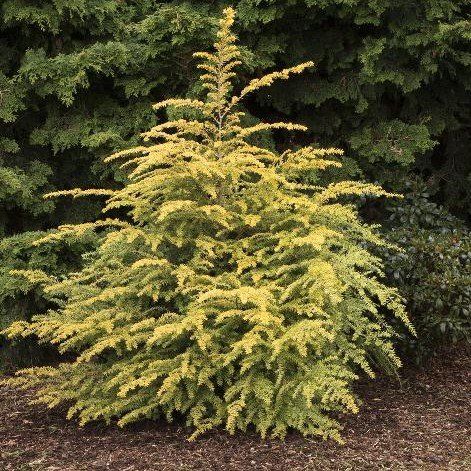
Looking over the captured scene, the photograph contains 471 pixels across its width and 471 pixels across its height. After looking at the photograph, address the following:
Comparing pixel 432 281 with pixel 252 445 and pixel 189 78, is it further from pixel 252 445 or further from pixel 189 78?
pixel 189 78

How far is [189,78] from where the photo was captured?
244 inches

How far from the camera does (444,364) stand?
591 cm

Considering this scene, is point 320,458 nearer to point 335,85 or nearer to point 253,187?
point 253,187

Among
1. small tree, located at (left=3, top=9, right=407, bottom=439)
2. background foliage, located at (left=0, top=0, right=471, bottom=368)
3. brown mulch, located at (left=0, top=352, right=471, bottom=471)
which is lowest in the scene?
brown mulch, located at (left=0, top=352, right=471, bottom=471)

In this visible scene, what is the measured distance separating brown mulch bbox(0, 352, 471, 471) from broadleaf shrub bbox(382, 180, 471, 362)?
0.54 meters

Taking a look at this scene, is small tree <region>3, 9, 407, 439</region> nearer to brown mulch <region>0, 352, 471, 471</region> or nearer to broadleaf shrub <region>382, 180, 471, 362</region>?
brown mulch <region>0, 352, 471, 471</region>

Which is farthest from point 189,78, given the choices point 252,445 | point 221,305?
point 252,445

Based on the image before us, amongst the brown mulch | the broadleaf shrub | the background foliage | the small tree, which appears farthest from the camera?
the background foliage

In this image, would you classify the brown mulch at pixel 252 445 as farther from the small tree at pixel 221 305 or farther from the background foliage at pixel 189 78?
the background foliage at pixel 189 78

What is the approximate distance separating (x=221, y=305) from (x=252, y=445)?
817 millimetres

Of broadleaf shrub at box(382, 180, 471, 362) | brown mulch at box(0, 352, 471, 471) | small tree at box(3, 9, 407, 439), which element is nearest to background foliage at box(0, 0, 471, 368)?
broadleaf shrub at box(382, 180, 471, 362)

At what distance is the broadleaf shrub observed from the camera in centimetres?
528

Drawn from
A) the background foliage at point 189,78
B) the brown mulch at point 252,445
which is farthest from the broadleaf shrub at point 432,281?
the background foliage at point 189,78

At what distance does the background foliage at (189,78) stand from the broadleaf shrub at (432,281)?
0.93 meters
